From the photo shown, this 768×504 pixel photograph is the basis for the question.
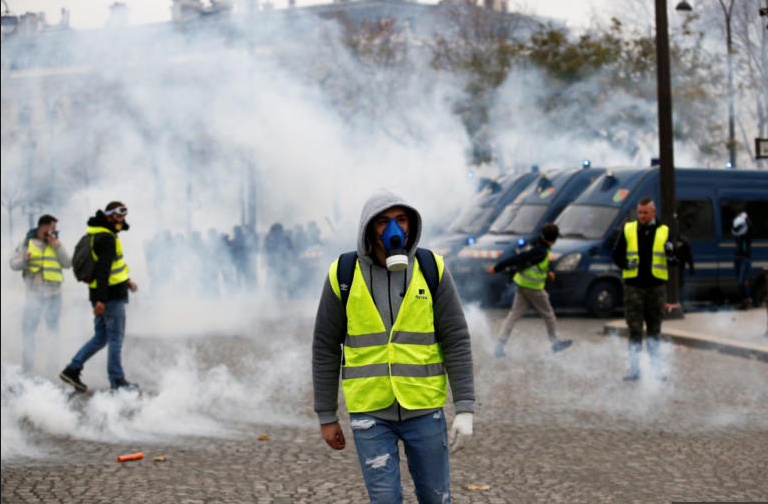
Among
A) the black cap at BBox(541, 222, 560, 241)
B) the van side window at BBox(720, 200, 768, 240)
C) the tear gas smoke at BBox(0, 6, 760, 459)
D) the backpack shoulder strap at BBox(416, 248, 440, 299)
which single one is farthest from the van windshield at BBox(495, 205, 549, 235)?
the backpack shoulder strap at BBox(416, 248, 440, 299)

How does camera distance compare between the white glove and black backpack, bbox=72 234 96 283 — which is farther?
black backpack, bbox=72 234 96 283

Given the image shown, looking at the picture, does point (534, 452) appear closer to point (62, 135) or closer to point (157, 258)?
point (62, 135)

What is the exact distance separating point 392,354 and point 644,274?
18.7 feet

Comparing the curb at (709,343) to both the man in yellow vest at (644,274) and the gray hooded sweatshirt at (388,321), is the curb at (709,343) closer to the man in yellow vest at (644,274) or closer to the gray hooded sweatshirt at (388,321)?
the man in yellow vest at (644,274)

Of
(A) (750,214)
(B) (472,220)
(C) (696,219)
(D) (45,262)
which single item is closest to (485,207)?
(B) (472,220)

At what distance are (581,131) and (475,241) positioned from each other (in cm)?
727

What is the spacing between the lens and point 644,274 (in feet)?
28.2

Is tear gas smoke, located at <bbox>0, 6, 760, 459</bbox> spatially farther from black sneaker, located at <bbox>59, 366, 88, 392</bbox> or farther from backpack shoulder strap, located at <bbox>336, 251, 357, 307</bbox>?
backpack shoulder strap, located at <bbox>336, 251, 357, 307</bbox>

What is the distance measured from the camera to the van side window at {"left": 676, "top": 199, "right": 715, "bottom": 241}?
1562cm

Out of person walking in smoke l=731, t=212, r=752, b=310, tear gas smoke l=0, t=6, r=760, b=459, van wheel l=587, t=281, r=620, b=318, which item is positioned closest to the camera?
tear gas smoke l=0, t=6, r=760, b=459

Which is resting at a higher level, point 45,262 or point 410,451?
point 45,262

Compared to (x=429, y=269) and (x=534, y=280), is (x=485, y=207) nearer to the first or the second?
(x=534, y=280)

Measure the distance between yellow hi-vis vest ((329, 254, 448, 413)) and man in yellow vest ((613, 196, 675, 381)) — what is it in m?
5.55

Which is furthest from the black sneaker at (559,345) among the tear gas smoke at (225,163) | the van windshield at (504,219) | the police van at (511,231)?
the van windshield at (504,219)
